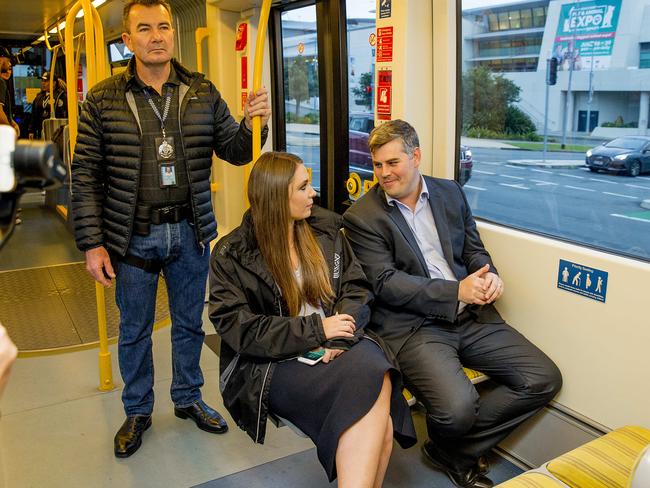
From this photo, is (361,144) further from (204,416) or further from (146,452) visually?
(146,452)

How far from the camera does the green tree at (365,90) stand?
158 inches

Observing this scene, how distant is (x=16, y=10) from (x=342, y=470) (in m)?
10.3

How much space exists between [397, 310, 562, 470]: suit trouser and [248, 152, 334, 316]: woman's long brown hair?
553 mm

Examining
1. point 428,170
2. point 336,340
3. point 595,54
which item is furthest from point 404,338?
point 595,54

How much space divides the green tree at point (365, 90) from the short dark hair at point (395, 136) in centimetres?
109

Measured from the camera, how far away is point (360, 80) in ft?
13.4

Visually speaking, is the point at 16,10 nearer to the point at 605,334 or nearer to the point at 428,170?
the point at 428,170

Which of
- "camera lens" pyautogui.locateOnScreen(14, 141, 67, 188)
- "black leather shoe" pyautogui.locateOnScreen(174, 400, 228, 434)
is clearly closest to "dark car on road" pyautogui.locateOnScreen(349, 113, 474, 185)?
"black leather shoe" pyautogui.locateOnScreen(174, 400, 228, 434)

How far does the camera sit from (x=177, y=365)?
326cm

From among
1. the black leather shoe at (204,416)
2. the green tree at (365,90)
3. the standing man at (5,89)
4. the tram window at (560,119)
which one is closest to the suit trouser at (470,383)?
the tram window at (560,119)

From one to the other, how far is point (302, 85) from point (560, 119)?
7.69 feet

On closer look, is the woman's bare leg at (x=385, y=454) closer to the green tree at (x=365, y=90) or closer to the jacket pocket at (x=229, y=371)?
the jacket pocket at (x=229, y=371)

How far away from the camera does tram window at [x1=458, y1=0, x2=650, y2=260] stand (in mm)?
2570

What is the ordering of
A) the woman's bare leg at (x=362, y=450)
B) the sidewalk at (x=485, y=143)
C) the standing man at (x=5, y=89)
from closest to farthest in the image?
1. the woman's bare leg at (x=362, y=450)
2. the sidewalk at (x=485, y=143)
3. the standing man at (x=5, y=89)
